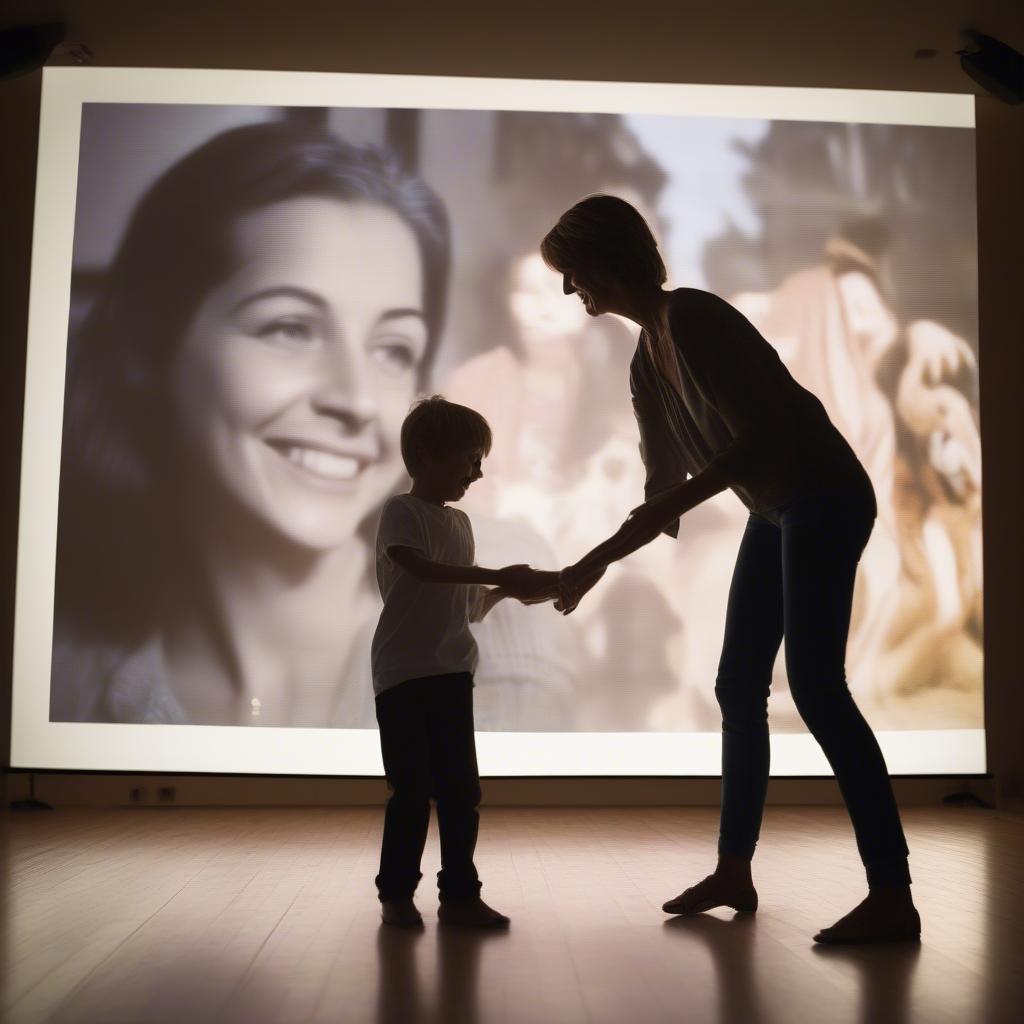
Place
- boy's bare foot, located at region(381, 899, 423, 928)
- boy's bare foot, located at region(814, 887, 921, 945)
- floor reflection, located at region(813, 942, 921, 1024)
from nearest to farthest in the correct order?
floor reflection, located at region(813, 942, 921, 1024), boy's bare foot, located at region(814, 887, 921, 945), boy's bare foot, located at region(381, 899, 423, 928)

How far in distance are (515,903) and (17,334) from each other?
107 inches

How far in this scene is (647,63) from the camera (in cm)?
376

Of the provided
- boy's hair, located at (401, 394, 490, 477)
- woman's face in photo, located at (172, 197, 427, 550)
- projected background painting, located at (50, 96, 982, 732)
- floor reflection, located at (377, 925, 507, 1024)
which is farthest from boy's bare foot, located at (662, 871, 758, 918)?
woman's face in photo, located at (172, 197, 427, 550)

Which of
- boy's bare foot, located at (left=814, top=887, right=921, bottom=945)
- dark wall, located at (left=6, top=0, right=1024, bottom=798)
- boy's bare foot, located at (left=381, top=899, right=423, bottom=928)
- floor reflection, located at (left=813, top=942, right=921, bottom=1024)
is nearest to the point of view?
floor reflection, located at (left=813, top=942, right=921, bottom=1024)

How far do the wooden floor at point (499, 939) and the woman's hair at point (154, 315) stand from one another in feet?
3.19

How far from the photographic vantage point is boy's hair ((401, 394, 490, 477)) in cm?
196

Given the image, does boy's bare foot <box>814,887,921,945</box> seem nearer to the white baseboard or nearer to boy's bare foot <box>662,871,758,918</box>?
boy's bare foot <box>662,871,758,918</box>

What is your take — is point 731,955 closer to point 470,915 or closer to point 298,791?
point 470,915

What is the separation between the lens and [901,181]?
3928mm

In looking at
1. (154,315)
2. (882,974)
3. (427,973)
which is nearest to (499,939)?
(427,973)

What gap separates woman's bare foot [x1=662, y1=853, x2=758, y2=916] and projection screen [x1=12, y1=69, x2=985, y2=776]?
1688 millimetres

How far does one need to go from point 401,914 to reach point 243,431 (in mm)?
2191

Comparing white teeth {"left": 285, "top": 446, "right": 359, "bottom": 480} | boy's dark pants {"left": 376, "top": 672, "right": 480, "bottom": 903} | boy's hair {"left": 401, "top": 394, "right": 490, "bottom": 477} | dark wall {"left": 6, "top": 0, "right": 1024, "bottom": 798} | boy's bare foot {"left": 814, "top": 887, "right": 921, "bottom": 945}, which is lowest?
boy's bare foot {"left": 814, "top": 887, "right": 921, "bottom": 945}

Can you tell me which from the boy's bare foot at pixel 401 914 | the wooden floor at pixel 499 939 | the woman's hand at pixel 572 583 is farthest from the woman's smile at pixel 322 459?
the boy's bare foot at pixel 401 914
